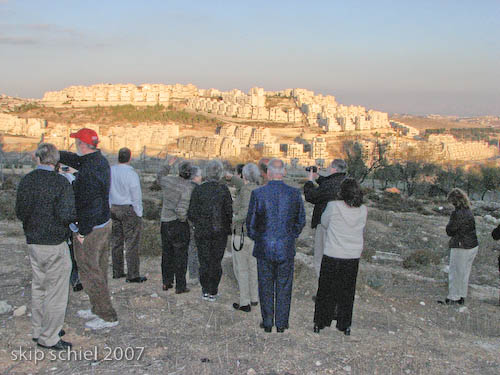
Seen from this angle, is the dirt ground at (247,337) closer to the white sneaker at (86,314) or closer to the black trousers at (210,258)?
the white sneaker at (86,314)

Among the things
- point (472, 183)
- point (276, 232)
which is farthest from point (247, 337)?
point (472, 183)

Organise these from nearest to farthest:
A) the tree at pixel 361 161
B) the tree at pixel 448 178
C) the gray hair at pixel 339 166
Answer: the gray hair at pixel 339 166, the tree at pixel 361 161, the tree at pixel 448 178

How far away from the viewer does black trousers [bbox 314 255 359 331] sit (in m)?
4.53

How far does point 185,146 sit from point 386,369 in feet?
214

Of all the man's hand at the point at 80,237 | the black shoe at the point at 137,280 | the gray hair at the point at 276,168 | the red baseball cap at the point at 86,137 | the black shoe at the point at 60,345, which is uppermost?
the red baseball cap at the point at 86,137

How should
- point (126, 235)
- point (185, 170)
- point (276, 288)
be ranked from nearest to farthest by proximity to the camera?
point (276, 288)
point (185, 170)
point (126, 235)

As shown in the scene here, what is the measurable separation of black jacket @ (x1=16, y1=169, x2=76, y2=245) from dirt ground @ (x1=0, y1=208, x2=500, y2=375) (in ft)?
3.49

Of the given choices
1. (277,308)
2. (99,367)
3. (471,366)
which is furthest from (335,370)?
(99,367)

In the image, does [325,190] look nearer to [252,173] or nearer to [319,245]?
[319,245]

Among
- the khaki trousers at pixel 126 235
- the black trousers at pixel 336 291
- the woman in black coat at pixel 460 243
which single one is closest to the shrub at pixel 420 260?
the woman in black coat at pixel 460 243

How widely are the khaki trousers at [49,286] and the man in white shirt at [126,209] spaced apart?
1.61m

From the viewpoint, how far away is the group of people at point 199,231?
3.82 metres

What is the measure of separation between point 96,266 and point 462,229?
4526 mm

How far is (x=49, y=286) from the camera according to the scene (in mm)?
3873
